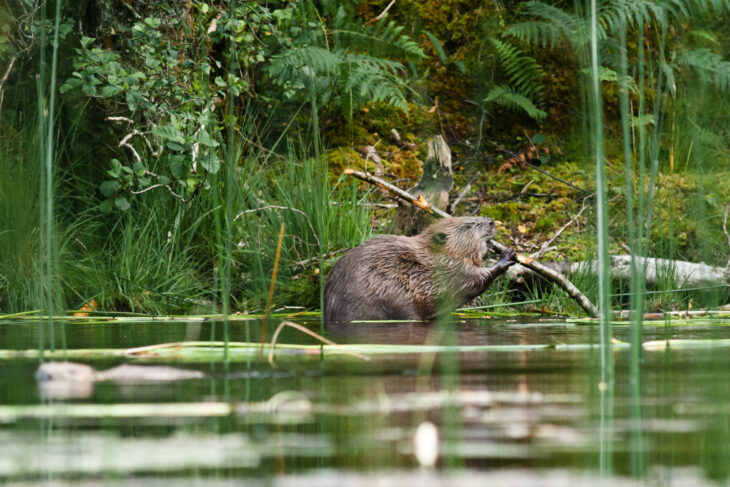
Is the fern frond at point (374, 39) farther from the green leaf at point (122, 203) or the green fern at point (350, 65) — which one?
the green leaf at point (122, 203)

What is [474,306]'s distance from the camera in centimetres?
549

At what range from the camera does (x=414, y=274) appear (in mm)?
5078

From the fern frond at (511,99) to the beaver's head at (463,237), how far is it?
2.56m

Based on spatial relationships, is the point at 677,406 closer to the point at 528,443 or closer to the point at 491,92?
the point at 528,443

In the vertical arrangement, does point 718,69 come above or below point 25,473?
above

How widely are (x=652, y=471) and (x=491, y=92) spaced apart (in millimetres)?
6622

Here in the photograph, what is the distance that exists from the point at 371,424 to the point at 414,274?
3359mm

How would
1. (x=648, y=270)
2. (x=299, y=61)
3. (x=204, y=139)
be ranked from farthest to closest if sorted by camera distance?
(x=299, y=61)
(x=648, y=270)
(x=204, y=139)

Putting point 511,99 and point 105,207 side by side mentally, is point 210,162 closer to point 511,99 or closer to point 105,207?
point 105,207

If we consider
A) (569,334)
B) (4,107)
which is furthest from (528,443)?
(4,107)

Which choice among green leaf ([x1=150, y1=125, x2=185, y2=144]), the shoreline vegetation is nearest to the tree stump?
the shoreline vegetation

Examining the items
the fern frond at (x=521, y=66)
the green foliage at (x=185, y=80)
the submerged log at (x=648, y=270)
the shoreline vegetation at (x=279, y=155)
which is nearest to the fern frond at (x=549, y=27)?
the shoreline vegetation at (x=279, y=155)

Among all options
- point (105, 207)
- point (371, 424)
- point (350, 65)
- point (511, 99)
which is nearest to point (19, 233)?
point (105, 207)

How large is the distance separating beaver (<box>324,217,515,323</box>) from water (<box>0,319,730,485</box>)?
6.38 feet
